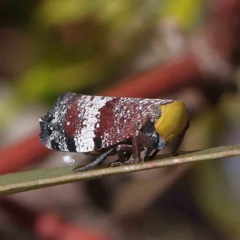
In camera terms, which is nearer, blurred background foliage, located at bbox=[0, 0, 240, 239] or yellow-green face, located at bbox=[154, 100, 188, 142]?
yellow-green face, located at bbox=[154, 100, 188, 142]

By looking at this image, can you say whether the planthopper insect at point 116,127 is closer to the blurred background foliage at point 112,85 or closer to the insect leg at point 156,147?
the insect leg at point 156,147

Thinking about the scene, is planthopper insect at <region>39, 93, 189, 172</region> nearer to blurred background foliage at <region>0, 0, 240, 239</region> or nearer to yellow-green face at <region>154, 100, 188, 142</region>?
yellow-green face at <region>154, 100, 188, 142</region>

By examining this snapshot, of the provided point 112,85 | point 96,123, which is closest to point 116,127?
point 96,123

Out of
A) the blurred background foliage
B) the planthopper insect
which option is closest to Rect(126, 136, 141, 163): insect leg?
the planthopper insect

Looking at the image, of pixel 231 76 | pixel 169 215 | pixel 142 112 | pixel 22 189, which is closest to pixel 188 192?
pixel 169 215

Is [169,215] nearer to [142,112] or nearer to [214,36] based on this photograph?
[214,36]

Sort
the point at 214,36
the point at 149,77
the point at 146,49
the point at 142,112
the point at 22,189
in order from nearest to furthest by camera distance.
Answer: the point at 22,189, the point at 142,112, the point at 149,77, the point at 214,36, the point at 146,49
